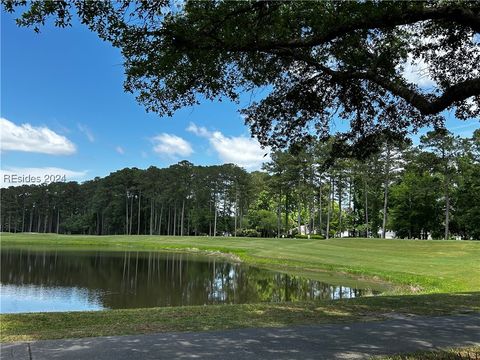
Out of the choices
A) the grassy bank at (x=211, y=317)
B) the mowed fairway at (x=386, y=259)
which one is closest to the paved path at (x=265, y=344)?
the grassy bank at (x=211, y=317)

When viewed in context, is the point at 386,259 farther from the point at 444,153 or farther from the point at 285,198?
the point at 285,198

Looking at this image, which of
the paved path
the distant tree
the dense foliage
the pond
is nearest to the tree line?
the distant tree

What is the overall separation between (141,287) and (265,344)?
16172 millimetres

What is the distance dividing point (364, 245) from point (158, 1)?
35.8 m

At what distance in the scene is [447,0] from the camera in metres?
6.74

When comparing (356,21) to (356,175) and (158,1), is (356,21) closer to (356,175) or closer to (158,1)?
(158,1)

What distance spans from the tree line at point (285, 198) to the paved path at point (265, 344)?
29889 mm

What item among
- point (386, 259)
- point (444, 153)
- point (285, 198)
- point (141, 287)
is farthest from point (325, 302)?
point (285, 198)

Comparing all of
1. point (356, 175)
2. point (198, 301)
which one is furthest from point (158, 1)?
point (356, 175)

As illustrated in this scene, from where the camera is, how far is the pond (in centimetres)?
1712

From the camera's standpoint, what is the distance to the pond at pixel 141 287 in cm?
1712

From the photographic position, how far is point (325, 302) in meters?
10.9

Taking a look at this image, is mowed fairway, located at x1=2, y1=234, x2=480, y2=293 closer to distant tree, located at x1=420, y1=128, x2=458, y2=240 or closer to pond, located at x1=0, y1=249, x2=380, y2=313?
pond, located at x1=0, y1=249, x2=380, y2=313

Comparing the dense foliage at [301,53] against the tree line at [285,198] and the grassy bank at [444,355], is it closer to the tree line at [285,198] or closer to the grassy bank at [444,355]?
the grassy bank at [444,355]
